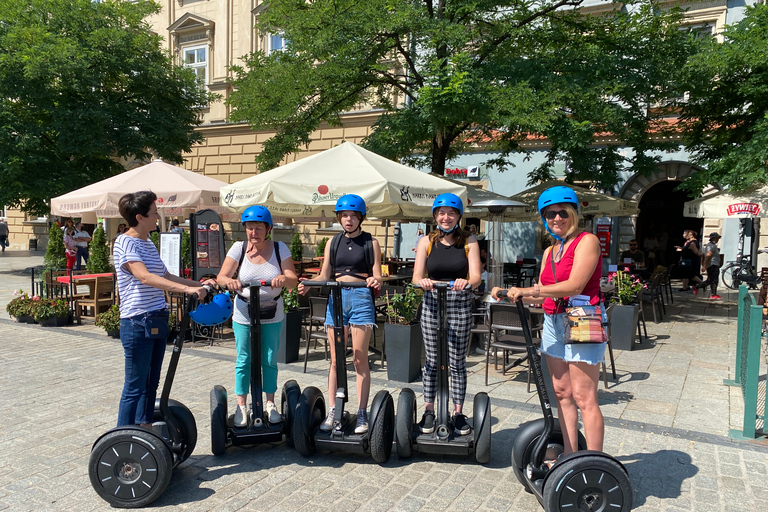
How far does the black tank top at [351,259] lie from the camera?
3.96 m

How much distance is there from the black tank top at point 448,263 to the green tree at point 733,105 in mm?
8222

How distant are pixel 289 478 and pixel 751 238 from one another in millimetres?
16102

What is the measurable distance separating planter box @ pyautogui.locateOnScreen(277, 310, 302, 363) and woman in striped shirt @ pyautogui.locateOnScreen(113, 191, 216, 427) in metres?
3.11

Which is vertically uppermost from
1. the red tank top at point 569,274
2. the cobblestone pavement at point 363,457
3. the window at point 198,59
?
the window at point 198,59

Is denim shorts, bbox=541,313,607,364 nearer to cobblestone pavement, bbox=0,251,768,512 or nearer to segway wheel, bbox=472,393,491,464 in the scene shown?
segway wheel, bbox=472,393,491,464

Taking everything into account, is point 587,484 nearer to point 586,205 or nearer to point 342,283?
point 342,283

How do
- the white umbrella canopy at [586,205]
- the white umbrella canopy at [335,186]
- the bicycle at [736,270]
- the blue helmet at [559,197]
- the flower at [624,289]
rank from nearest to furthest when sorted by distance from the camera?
the blue helmet at [559,197]
the white umbrella canopy at [335,186]
the flower at [624,289]
the white umbrella canopy at [586,205]
the bicycle at [736,270]

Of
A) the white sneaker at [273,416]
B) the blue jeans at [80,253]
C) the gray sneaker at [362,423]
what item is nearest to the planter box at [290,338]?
the white sneaker at [273,416]

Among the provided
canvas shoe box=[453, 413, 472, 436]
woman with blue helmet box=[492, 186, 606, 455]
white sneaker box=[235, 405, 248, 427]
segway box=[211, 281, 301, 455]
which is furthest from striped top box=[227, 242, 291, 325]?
woman with blue helmet box=[492, 186, 606, 455]

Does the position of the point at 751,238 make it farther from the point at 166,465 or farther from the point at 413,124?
the point at 166,465

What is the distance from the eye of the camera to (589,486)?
2.90 metres

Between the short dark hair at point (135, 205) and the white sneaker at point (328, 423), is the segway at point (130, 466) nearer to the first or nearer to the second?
the white sneaker at point (328, 423)

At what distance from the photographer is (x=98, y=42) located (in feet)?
55.3

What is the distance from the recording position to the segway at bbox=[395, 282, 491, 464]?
11.9 ft
